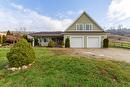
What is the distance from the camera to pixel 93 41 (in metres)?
35.0

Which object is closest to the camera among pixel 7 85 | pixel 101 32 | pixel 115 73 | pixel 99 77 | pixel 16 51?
pixel 7 85

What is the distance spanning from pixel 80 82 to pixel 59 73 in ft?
4.94

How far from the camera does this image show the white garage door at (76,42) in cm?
3488

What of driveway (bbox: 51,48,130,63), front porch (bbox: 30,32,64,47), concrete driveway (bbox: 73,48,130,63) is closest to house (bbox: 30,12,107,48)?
front porch (bbox: 30,32,64,47)

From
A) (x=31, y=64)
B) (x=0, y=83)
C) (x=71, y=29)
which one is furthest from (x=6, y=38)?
(x=0, y=83)

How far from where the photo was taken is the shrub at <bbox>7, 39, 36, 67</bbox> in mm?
11727

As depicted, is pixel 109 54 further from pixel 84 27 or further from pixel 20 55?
pixel 20 55

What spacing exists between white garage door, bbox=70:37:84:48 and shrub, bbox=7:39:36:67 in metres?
22.7

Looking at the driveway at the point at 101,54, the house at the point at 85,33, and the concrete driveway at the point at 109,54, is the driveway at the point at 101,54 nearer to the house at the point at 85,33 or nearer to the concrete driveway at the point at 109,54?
the concrete driveway at the point at 109,54

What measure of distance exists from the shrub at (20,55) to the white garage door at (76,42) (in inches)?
894

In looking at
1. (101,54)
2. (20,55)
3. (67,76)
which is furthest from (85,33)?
(67,76)

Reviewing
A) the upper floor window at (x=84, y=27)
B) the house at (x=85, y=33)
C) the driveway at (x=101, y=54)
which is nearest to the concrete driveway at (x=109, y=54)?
the driveway at (x=101, y=54)

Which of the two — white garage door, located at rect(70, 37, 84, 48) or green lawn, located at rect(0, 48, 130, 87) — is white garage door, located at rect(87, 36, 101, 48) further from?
green lawn, located at rect(0, 48, 130, 87)

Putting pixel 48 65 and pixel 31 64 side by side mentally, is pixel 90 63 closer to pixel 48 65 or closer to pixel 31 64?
pixel 48 65
